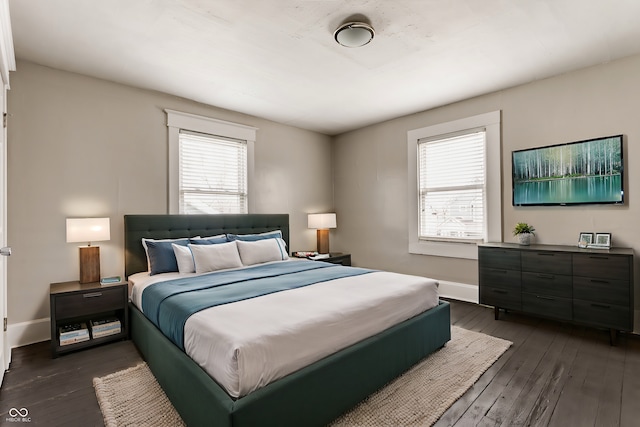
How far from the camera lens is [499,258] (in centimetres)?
344

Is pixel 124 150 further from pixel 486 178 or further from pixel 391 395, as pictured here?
pixel 486 178

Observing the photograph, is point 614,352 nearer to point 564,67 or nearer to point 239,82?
point 564,67

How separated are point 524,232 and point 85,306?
14.9 ft

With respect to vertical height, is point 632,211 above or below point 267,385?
above

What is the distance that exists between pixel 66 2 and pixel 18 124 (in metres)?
1.43

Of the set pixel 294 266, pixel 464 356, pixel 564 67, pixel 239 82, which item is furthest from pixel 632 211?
pixel 239 82

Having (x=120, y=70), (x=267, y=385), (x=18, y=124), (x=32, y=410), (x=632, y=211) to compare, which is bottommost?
(x=32, y=410)

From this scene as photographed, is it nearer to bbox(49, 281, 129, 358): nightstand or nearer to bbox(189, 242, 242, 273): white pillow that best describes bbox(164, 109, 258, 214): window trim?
bbox(189, 242, 242, 273): white pillow

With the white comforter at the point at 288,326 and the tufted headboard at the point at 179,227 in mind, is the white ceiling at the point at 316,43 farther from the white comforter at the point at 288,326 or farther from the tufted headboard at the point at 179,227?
the white comforter at the point at 288,326

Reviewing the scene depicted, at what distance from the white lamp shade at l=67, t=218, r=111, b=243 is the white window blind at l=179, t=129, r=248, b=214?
37.7 inches

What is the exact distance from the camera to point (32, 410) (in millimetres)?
1957

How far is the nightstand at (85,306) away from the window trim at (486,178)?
3.74 m

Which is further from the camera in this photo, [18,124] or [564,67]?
[564,67]

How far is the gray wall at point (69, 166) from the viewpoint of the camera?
2926 millimetres
